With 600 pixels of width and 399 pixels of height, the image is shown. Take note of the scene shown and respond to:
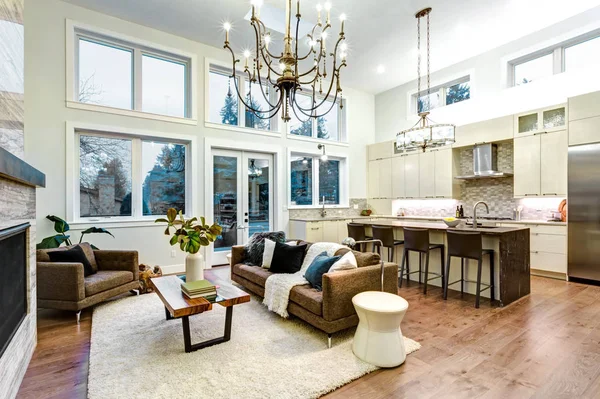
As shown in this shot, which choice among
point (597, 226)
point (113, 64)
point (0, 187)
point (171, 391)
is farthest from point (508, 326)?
point (113, 64)

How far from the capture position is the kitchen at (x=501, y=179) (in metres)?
4.66

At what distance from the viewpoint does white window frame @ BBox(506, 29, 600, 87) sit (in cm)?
484

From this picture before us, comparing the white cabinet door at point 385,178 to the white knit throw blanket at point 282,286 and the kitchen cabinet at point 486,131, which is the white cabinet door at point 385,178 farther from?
the white knit throw blanket at point 282,286

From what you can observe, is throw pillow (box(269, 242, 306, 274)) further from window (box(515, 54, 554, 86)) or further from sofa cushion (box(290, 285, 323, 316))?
window (box(515, 54, 554, 86))

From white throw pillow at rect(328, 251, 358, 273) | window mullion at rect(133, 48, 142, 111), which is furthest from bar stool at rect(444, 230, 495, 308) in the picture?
window mullion at rect(133, 48, 142, 111)

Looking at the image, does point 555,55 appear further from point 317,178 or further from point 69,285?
point 69,285

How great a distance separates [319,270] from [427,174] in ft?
15.6

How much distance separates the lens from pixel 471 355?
2461 mm

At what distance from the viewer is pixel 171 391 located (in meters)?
1.99

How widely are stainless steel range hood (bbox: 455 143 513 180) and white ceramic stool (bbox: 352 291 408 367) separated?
4478mm

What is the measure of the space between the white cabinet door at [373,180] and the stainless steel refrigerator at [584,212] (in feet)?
12.6

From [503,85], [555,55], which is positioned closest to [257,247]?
[503,85]

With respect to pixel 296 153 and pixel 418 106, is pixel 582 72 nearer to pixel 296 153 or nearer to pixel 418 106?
pixel 418 106

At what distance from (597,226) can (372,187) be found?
14.4 feet
